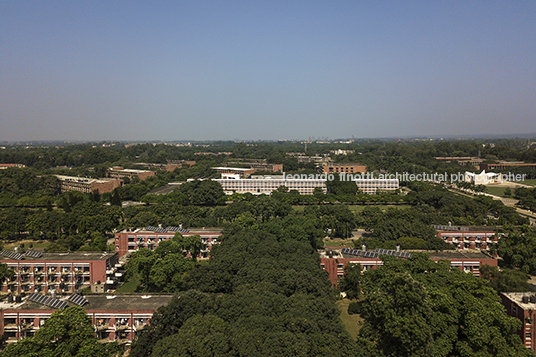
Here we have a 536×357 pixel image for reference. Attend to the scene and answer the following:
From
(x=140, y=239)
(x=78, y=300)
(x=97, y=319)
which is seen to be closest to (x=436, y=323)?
(x=97, y=319)

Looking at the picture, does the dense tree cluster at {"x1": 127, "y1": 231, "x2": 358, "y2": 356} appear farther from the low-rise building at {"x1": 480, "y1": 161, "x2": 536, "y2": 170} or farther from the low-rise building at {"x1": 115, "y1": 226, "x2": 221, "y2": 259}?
the low-rise building at {"x1": 480, "y1": 161, "x2": 536, "y2": 170}

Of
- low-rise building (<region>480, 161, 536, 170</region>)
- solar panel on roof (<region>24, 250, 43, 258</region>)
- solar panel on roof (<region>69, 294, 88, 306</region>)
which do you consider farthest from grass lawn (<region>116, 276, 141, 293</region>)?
low-rise building (<region>480, 161, 536, 170</region>)

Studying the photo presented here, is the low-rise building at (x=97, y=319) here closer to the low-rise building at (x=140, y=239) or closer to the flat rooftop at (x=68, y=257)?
the flat rooftop at (x=68, y=257)

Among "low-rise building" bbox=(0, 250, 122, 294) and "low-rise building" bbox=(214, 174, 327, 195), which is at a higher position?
"low-rise building" bbox=(214, 174, 327, 195)

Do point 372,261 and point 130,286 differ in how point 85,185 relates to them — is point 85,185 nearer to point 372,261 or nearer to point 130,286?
point 130,286

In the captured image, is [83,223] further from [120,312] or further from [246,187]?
[246,187]

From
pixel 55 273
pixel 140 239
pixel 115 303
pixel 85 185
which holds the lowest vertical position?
pixel 55 273
